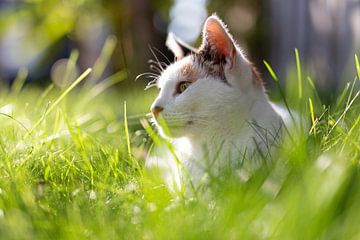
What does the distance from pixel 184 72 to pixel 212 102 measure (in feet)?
0.37

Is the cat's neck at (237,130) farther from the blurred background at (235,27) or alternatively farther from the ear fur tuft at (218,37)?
the blurred background at (235,27)

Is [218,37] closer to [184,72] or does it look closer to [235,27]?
[184,72]

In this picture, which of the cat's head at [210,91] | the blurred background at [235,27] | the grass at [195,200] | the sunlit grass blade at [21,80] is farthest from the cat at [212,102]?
the blurred background at [235,27]

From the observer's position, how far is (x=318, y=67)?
3.70 m

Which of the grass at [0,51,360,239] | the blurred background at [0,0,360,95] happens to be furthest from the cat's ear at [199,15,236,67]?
the blurred background at [0,0,360,95]

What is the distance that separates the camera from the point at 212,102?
3.99 ft

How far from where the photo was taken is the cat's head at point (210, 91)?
121 centimetres

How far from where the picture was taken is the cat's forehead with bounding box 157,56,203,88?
1.27 meters

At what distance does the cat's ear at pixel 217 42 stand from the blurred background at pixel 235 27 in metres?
1.48

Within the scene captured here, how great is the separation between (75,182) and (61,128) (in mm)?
494

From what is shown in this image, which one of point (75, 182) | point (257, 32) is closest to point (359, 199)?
point (75, 182)

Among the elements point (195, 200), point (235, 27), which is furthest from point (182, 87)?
point (235, 27)

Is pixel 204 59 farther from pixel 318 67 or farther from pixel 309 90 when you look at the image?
pixel 318 67

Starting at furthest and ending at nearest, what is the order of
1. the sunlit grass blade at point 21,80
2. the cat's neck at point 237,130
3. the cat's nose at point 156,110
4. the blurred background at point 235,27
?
the blurred background at point 235,27, the sunlit grass blade at point 21,80, the cat's nose at point 156,110, the cat's neck at point 237,130
